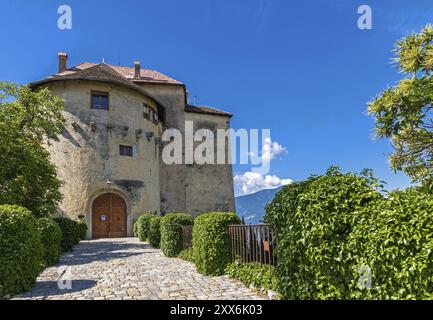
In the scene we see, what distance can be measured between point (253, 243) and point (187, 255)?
425cm

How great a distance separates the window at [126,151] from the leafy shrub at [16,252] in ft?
50.3

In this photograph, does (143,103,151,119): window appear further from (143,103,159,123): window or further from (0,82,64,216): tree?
(0,82,64,216): tree

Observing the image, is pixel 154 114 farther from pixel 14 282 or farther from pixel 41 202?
pixel 14 282

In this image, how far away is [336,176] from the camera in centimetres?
437

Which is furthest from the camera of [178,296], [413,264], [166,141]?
[166,141]

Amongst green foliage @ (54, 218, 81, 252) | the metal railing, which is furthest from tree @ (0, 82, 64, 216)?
the metal railing

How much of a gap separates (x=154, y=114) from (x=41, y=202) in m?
14.6

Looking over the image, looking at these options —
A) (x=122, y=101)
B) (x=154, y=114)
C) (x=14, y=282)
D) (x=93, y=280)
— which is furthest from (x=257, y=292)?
(x=154, y=114)

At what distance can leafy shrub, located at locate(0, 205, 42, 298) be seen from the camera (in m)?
6.00

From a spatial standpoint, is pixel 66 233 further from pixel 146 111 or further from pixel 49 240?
pixel 146 111

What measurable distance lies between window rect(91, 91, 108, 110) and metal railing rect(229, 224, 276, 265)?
683 inches

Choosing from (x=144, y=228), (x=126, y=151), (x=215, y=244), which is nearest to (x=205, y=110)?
(x=126, y=151)

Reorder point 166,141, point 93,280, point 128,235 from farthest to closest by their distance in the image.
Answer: point 166,141 → point 128,235 → point 93,280

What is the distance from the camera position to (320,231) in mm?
3928
